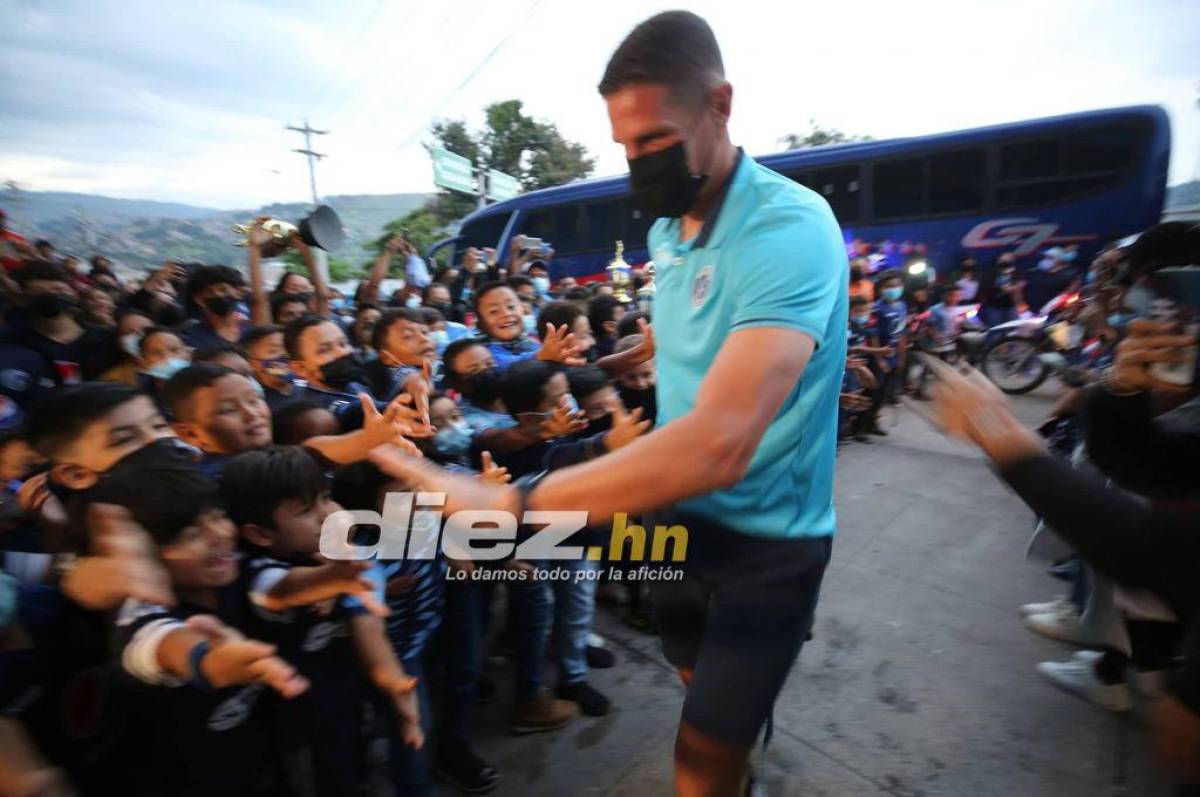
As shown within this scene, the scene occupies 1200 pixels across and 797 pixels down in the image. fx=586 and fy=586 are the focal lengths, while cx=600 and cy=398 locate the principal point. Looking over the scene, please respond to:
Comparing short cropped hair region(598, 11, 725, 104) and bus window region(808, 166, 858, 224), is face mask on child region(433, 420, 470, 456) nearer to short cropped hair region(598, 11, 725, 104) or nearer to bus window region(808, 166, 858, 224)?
short cropped hair region(598, 11, 725, 104)

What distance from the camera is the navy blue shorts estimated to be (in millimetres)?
1216

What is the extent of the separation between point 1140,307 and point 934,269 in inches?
341

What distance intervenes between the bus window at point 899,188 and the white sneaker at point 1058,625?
8.10 meters

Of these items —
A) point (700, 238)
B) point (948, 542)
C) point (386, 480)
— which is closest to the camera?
point (700, 238)

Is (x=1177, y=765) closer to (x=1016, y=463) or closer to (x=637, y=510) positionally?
(x=1016, y=463)

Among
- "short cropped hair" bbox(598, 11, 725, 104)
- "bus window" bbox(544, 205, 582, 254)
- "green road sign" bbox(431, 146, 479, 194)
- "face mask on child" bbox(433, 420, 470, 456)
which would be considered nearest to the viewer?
"short cropped hair" bbox(598, 11, 725, 104)

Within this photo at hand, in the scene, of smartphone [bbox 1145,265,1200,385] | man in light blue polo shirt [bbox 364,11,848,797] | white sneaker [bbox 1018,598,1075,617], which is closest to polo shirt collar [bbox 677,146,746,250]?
man in light blue polo shirt [bbox 364,11,848,797]

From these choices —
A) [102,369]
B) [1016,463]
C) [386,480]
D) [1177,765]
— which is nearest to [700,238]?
[1016,463]

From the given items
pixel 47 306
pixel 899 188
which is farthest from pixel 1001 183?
pixel 47 306

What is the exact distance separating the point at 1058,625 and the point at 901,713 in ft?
3.23

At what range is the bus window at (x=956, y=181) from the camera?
8.68 metres

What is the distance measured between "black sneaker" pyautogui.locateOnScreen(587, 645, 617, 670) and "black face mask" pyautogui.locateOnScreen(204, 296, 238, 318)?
2.91 meters

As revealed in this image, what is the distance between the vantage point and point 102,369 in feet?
10.3

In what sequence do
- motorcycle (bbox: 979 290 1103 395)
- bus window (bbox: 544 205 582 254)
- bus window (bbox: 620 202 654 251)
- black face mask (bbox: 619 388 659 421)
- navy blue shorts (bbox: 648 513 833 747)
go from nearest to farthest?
navy blue shorts (bbox: 648 513 833 747) → black face mask (bbox: 619 388 659 421) → motorcycle (bbox: 979 290 1103 395) → bus window (bbox: 620 202 654 251) → bus window (bbox: 544 205 582 254)
